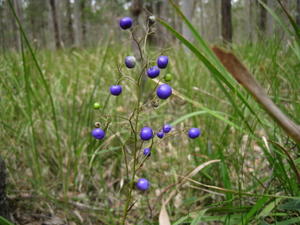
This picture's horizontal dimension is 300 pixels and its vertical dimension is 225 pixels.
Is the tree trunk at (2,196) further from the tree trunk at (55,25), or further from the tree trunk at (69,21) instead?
the tree trunk at (55,25)

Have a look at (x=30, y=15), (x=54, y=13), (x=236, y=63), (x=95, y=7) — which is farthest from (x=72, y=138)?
(x=30, y=15)

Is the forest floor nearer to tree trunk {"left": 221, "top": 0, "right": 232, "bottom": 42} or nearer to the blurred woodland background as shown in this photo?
the blurred woodland background

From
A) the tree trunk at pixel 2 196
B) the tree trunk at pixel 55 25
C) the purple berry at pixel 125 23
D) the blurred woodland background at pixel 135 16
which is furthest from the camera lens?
the tree trunk at pixel 55 25

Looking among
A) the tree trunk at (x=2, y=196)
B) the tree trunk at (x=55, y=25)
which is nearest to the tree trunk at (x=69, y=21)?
the tree trunk at (x=55, y=25)

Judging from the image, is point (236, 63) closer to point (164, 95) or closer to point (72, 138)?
point (164, 95)

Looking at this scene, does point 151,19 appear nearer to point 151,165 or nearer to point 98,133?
point 98,133

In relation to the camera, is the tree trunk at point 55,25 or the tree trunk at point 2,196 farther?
the tree trunk at point 55,25

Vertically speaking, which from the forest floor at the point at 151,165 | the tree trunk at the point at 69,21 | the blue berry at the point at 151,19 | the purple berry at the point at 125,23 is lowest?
the forest floor at the point at 151,165

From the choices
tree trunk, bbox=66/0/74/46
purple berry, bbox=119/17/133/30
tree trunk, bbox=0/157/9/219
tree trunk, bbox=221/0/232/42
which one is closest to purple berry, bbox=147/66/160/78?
purple berry, bbox=119/17/133/30

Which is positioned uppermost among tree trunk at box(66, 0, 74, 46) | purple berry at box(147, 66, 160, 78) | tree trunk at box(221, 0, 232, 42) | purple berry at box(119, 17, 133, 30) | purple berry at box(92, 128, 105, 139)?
tree trunk at box(66, 0, 74, 46)

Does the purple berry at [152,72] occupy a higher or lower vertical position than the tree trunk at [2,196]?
higher

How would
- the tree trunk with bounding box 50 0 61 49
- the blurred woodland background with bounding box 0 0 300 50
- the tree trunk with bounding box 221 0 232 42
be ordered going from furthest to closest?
the tree trunk with bounding box 50 0 61 49 → the tree trunk with bounding box 221 0 232 42 → the blurred woodland background with bounding box 0 0 300 50
